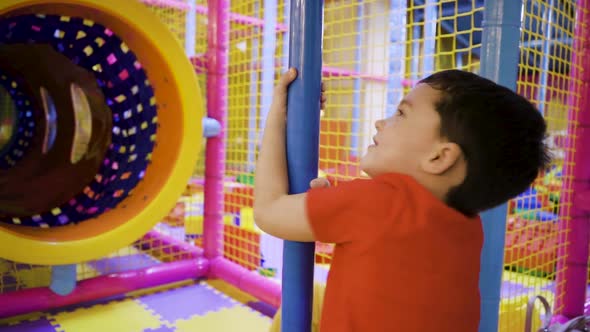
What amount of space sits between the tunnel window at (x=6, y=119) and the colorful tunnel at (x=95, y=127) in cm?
22

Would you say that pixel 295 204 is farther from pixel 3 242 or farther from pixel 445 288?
pixel 3 242

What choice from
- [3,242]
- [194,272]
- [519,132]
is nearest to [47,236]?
[3,242]

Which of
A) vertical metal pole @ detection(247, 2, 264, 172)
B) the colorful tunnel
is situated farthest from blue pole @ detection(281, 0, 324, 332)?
vertical metal pole @ detection(247, 2, 264, 172)

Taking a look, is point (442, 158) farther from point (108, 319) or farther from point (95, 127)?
point (95, 127)

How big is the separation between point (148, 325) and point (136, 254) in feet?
2.00

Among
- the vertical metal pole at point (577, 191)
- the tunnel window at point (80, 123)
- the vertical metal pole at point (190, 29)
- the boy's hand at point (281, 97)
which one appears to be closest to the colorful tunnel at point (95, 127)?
the tunnel window at point (80, 123)

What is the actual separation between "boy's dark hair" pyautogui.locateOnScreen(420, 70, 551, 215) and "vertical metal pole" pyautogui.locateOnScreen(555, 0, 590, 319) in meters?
0.77

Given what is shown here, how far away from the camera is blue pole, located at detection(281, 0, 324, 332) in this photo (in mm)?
572

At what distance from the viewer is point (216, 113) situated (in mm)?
1520

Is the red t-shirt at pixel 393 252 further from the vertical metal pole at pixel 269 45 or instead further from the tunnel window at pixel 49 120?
the vertical metal pole at pixel 269 45

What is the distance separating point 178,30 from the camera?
2533 millimetres

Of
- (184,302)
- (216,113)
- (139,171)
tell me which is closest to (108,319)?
(184,302)

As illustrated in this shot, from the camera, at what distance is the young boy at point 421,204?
0.52 m

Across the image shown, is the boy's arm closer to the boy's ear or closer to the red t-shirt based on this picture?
the red t-shirt
